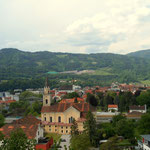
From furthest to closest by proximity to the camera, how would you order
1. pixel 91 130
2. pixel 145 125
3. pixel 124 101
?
pixel 124 101, pixel 145 125, pixel 91 130

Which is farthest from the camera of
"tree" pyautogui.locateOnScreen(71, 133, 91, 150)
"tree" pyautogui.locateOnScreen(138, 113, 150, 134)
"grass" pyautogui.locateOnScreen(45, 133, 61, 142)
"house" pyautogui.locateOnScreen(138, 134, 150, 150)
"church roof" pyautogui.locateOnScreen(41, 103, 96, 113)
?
"church roof" pyautogui.locateOnScreen(41, 103, 96, 113)

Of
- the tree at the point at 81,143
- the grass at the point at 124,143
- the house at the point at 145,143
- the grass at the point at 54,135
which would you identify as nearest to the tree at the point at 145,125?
the grass at the point at 124,143

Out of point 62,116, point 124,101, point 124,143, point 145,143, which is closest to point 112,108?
point 124,101

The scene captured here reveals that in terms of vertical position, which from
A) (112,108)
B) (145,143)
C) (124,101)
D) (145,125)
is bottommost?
(112,108)

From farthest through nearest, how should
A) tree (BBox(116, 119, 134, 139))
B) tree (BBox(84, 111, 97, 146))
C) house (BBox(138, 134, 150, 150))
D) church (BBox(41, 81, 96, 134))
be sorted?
1. church (BBox(41, 81, 96, 134))
2. tree (BBox(116, 119, 134, 139))
3. tree (BBox(84, 111, 97, 146))
4. house (BBox(138, 134, 150, 150))

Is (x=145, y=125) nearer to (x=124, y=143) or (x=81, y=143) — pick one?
(x=124, y=143)

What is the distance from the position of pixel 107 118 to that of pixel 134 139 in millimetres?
23275

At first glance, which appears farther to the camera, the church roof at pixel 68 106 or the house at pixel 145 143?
the church roof at pixel 68 106

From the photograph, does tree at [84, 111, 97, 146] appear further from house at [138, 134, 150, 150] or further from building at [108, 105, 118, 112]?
building at [108, 105, 118, 112]

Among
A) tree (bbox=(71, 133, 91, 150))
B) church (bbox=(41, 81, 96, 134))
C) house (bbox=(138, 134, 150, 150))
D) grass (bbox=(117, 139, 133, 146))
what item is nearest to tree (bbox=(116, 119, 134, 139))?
grass (bbox=(117, 139, 133, 146))

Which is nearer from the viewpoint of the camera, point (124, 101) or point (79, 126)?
point (79, 126)

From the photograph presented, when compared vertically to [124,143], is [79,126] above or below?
above

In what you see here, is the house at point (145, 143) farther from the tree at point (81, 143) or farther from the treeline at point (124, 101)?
the treeline at point (124, 101)

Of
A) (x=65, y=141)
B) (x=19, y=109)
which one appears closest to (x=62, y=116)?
(x=65, y=141)
